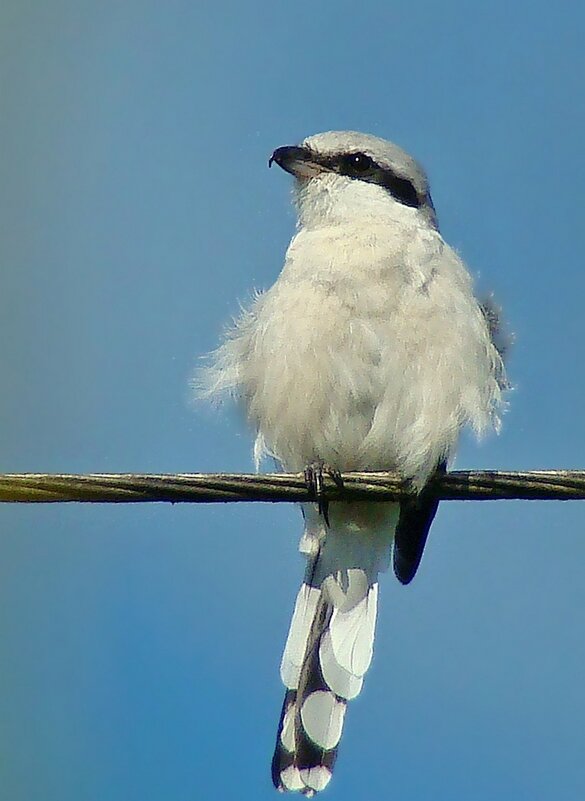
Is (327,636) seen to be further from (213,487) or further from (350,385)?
(213,487)

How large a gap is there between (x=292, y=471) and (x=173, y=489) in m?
1.43

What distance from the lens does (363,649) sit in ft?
14.6

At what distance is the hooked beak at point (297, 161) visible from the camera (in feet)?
15.9

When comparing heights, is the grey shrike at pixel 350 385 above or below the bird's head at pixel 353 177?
below

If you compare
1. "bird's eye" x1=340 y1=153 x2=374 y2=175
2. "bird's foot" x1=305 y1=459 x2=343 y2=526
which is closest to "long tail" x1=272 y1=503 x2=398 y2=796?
"bird's foot" x1=305 y1=459 x2=343 y2=526

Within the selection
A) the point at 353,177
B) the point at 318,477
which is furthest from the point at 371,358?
the point at 353,177

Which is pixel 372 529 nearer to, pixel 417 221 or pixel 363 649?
pixel 363 649

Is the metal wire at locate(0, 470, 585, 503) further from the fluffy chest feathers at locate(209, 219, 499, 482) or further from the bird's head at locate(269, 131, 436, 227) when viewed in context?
the bird's head at locate(269, 131, 436, 227)

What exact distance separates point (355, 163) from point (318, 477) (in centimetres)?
148

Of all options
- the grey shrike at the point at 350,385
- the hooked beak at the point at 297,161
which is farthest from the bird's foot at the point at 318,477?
the hooked beak at the point at 297,161

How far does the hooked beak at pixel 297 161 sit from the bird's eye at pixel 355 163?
10 cm

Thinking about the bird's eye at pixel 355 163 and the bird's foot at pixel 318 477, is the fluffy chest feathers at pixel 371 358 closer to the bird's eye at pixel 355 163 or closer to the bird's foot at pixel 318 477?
the bird's foot at pixel 318 477

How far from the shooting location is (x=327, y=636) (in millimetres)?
4438

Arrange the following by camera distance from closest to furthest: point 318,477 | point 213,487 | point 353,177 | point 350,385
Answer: point 213,487 → point 318,477 → point 350,385 → point 353,177
